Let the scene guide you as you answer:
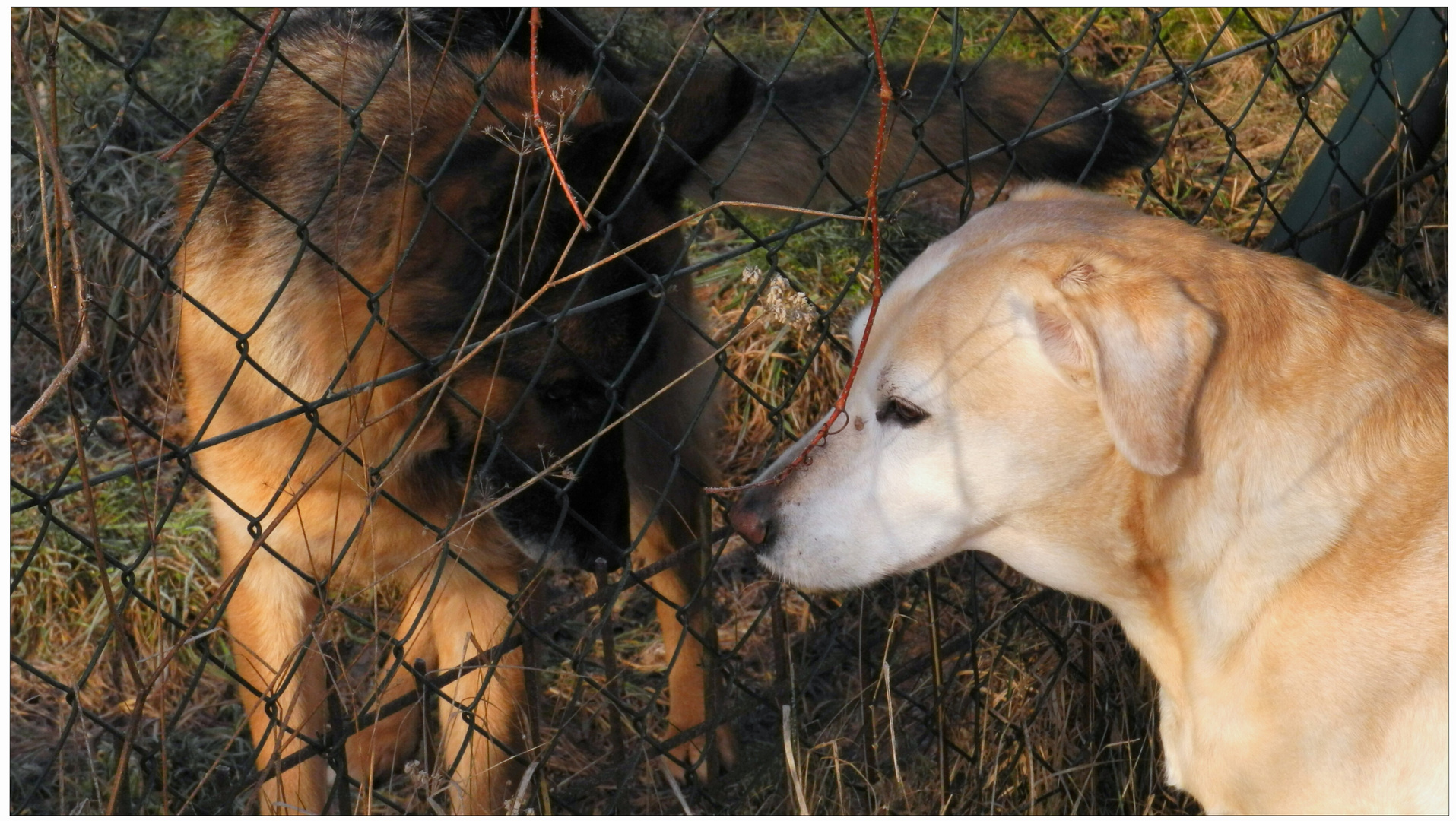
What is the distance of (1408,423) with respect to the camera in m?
1.86

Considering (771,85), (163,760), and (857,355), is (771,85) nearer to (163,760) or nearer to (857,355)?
(857,355)

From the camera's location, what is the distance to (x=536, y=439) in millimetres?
2791

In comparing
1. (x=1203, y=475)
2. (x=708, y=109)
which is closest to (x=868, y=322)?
(x=1203, y=475)

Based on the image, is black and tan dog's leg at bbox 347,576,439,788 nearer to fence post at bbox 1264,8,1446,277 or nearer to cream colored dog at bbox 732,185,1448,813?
cream colored dog at bbox 732,185,1448,813

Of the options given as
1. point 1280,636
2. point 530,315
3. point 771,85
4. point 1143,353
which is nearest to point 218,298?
point 530,315

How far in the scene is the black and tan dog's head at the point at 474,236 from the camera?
2.38 meters

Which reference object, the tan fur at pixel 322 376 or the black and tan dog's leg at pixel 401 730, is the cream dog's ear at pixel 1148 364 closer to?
the tan fur at pixel 322 376

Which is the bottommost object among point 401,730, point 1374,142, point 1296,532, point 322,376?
point 1296,532

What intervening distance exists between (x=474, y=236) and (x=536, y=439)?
0.55 m

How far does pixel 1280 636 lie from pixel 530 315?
5.04 feet

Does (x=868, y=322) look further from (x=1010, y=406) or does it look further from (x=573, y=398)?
(x=573, y=398)

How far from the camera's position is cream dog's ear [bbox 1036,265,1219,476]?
5.73 ft

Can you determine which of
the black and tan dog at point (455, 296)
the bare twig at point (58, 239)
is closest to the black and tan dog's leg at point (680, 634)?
the black and tan dog at point (455, 296)

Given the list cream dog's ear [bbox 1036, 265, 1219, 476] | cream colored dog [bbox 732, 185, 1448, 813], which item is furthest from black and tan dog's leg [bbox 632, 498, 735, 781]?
cream dog's ear [bbox 1036, 265, 1219, 476]
